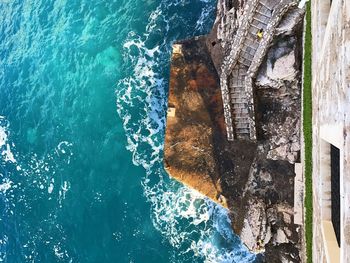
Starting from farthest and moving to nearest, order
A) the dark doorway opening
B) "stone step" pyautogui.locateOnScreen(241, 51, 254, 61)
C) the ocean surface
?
the ocean surface, "stone step" pyautogui.locateOnScreen(241, 51, 254, 61), the dark doorway opening

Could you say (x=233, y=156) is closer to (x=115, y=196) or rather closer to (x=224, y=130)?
(x=224, y=130)

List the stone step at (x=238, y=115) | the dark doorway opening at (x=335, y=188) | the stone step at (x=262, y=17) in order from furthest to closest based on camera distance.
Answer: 1. the stone step at (x=238, y=115)
2. the stone step at (x=262, y=17)
3. the dark doorway opening at (x=335, y=188)

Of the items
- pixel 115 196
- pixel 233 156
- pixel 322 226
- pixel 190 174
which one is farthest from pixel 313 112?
pixel 115 196

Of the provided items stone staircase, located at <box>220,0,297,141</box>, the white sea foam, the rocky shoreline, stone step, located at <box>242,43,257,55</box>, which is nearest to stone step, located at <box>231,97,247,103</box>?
stone staircase, located at <box>220,0,297,141</box>

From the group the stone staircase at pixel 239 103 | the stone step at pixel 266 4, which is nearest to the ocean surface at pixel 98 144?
the stone staircase at pixel 239 103

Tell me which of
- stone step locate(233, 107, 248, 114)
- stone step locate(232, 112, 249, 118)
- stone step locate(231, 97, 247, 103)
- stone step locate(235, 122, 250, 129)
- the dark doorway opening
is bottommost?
the dark doorway opening

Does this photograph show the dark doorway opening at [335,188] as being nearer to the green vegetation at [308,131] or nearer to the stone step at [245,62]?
the green vegetation at [308,131]

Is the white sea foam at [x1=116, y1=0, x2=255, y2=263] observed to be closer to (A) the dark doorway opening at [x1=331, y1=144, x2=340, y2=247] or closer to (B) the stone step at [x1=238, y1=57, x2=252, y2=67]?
(B) the stone step at [x1=238, y1=57, x2=252, y2=67]
